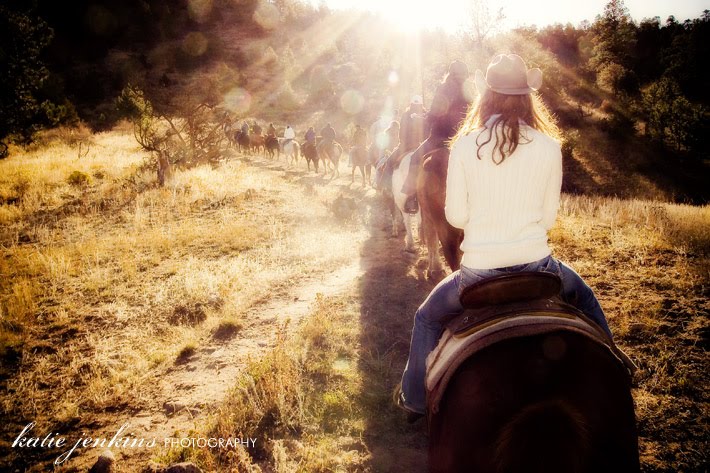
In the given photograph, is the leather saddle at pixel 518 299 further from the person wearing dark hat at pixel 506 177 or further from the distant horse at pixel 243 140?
the distant horse at pixel 243 140

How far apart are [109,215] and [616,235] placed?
40.0 ft

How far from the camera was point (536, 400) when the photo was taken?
5.20ft

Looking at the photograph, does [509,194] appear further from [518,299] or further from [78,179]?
[78,179]

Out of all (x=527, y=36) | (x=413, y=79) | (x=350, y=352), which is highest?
(x=527, y=36)

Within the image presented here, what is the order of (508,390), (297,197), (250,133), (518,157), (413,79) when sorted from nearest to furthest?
(508,390) → (518,157) → (297,197) → (250,133) → (413,79)

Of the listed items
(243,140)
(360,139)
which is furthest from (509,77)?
(243,140)

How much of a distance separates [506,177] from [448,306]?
94 centimetres

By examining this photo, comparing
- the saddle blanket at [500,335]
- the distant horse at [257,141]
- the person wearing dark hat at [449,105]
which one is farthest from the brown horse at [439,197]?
the distant horse at [257,141]

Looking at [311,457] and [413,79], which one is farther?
[413,79]

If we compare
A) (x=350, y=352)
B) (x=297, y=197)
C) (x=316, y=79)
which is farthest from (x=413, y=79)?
(x=350, y=352)

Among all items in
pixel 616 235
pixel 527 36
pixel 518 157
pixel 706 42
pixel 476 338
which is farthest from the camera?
pixel 527 36

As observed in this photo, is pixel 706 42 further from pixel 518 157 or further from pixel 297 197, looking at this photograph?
pixel 518 157

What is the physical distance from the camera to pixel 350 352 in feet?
14.4

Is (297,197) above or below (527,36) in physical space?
below
